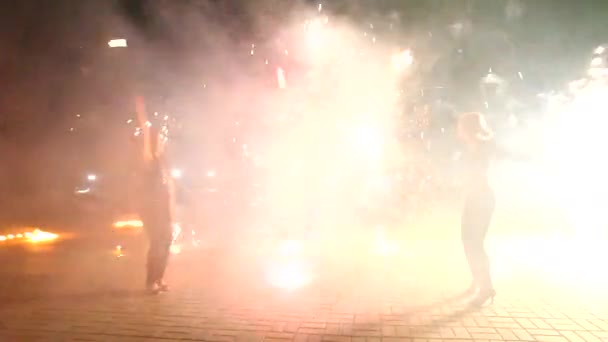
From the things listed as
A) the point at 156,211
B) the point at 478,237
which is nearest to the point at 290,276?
the point at 156,211

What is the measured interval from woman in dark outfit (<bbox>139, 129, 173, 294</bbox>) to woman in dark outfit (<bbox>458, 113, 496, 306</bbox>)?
3.21m

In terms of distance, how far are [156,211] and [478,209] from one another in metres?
3.44

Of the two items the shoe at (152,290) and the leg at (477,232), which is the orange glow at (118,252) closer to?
the shoe at (152,290)

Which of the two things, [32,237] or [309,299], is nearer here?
[309,299]

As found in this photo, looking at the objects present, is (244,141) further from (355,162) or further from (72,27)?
(72,27)

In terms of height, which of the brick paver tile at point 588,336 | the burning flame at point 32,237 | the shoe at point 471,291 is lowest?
the brick paver tile at point 588,336

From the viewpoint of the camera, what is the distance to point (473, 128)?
6.20 metres

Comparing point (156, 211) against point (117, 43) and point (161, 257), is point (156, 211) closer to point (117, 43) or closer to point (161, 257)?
point (161, 257)

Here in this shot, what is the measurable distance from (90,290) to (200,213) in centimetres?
573

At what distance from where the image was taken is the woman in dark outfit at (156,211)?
247 inches

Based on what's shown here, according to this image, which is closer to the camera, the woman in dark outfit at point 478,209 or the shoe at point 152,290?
the woman in dark outfit at point 478,209

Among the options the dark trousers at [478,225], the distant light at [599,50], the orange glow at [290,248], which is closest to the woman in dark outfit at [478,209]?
the dark trousers at [478,225]

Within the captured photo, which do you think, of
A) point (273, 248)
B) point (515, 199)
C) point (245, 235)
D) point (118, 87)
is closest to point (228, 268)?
point (273, 248)

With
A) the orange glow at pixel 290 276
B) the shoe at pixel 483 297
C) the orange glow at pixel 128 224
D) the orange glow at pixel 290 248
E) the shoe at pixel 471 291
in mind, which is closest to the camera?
the shoe at pixel 483 297
